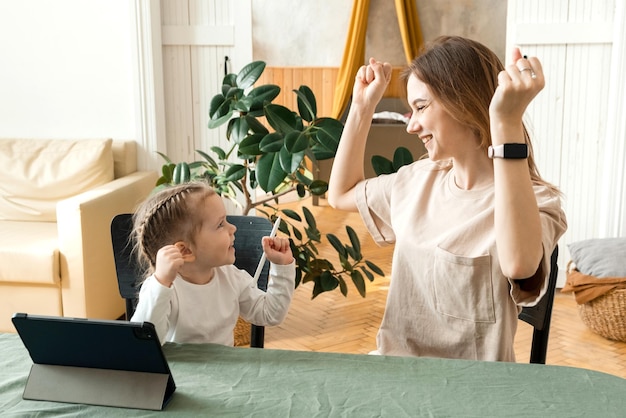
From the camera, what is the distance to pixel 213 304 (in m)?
1.64

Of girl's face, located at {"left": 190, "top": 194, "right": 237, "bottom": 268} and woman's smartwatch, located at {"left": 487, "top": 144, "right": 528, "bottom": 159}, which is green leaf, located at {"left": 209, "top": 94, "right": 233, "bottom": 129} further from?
woman's smartwatch, located at {"left": 487, "top": 144, "right": 528, "bottom": 159}

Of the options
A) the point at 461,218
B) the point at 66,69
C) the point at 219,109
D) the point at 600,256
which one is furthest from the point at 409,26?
the point at 461,218

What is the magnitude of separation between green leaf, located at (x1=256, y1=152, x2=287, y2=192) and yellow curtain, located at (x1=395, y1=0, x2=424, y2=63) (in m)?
4.89

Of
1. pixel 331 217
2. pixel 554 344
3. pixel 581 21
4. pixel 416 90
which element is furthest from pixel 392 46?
pixel 416 90

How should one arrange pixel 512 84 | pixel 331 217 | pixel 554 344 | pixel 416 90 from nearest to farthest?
pixel 512 84 < pixel 416 90 < pixel 554 344 < pixel 331 217

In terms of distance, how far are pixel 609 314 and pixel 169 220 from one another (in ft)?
8.04

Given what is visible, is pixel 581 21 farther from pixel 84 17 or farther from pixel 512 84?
pixel 512 84

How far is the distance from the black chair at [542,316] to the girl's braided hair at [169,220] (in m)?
0.69

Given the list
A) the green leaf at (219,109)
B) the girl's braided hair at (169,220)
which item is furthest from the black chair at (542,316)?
the green leaf at (219,109)

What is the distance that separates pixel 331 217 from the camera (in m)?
6.09

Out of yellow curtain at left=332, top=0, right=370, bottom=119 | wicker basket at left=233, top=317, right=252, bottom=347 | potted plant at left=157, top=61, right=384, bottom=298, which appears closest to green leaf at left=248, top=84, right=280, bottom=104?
potted plant at left=157, top=61, right=384, bottom=298

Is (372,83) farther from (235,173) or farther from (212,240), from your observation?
(235,173)

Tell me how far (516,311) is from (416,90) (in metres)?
0.47

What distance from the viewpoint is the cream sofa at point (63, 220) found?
3346 millimetres
